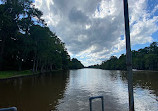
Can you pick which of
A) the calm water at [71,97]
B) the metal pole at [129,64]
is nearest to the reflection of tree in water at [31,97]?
the calm water at [71,97]

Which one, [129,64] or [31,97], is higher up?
[129,64]

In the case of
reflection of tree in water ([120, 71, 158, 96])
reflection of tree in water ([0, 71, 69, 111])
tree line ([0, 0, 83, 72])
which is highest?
tree line ([0, 0, 83, 72])

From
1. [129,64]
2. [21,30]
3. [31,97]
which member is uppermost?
[21,30]

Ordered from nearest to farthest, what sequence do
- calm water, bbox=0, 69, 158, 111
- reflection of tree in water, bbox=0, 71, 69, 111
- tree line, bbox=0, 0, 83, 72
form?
1. calm water, bbox=0, 69, 158, 111
2. reflection of tree in water, bbox=0, 71, 69, 111
3. tree line, bbox=0, 0, 83, 72

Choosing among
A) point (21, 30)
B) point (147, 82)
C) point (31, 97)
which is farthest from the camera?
point (21, 30)

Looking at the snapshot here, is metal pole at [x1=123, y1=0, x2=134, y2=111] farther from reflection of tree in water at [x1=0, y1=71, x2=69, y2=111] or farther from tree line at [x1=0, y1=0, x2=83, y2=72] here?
tree line at [x1=0, y1=0, x2=83, y2=72]

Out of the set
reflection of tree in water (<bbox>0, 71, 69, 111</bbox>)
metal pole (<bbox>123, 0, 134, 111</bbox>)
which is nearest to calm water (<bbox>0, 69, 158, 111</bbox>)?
reflection of tree in water (<bbox>0, 71, 69, 111</bbox>)

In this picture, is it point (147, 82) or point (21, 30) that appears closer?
point (147, 82)

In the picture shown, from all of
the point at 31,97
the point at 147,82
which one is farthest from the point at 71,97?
the point at 147,82

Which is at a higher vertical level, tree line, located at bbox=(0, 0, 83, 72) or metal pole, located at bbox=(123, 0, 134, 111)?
tree line, located at bbox=(0, 0, 83, 72)

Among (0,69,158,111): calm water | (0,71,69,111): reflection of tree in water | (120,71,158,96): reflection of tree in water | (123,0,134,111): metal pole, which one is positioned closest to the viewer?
(123,0,134,111): metal pole

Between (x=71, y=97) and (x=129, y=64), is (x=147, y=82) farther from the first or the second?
(x=129, y=64)

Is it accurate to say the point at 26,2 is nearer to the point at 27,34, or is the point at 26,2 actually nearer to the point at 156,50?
the point at 27,34

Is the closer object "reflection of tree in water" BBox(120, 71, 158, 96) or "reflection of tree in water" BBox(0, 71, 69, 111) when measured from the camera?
"reflection of tree in water" BBox(0, 71, 69, 111)
